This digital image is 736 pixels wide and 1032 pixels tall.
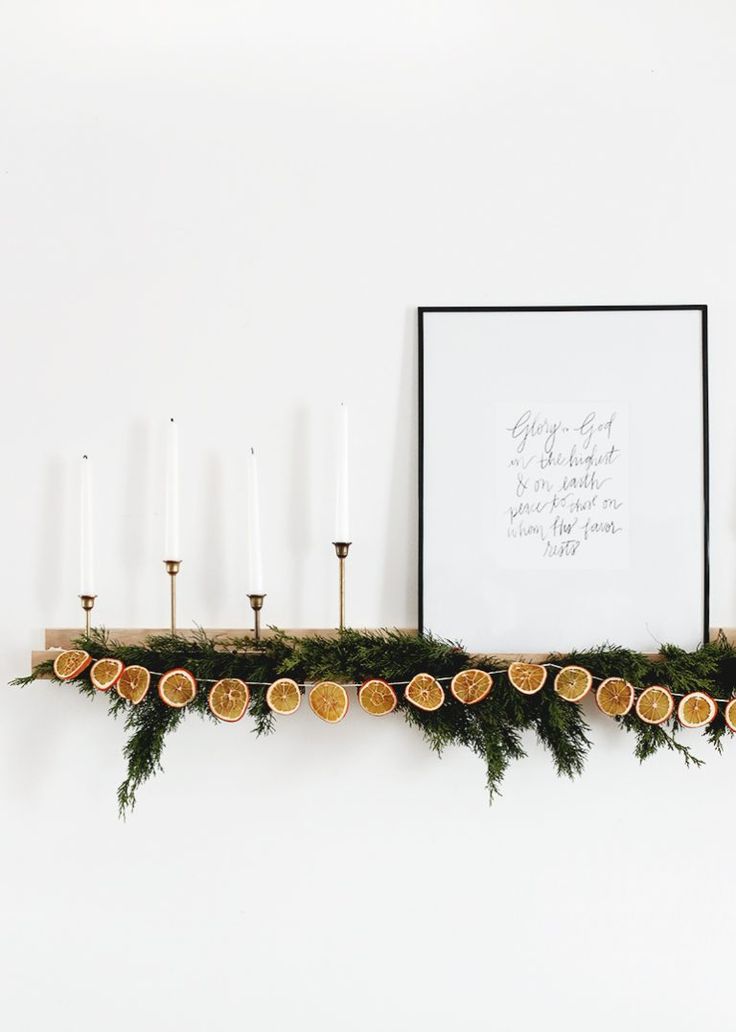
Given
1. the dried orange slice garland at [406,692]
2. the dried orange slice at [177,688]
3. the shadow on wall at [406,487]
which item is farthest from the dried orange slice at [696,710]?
the dried orange slice at [177,688]

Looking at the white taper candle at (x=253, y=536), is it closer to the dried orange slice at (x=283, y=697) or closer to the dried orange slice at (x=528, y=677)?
the dried orange slice at (x=283, y=697)

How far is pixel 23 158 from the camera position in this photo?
112cm

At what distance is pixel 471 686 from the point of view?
99cm

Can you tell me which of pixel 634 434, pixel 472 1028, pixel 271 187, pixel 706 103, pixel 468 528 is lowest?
pixel 472 1028

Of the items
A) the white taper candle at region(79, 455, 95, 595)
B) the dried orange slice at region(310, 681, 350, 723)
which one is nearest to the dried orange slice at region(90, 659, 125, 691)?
the white taper candle at region(79, 455, 95, 595)

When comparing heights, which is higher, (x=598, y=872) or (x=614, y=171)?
(x=614, y=171)

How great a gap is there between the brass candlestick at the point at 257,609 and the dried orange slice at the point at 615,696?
447 mm

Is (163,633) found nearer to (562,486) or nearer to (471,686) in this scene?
(471,686)

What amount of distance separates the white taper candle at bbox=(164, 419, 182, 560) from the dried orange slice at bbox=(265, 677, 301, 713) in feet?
0.71

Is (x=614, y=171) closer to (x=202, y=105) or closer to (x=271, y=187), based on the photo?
(x=271, y=187)

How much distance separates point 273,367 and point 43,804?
69cm

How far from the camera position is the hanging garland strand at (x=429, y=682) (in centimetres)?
100

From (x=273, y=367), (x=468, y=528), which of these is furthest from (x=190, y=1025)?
(x=273, y=367)

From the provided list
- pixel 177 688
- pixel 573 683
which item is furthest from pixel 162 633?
pixel 573 683
